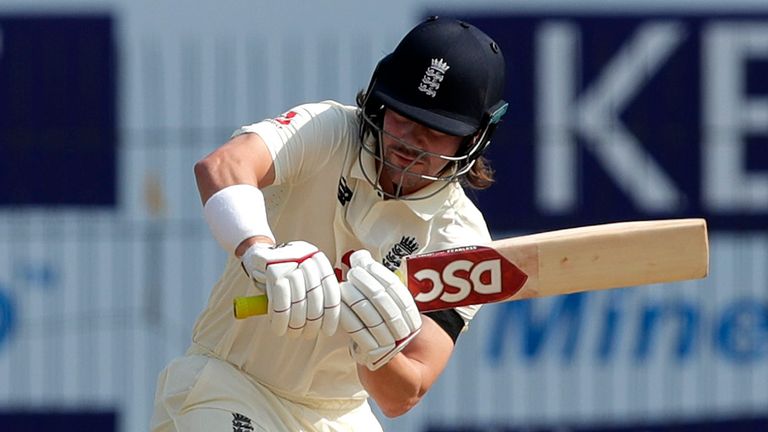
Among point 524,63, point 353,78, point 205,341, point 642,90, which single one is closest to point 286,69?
point 353,78

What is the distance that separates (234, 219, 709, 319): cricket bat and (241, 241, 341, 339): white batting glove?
394mm

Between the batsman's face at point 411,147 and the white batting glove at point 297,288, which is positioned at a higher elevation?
the batsman's face at point 411,147

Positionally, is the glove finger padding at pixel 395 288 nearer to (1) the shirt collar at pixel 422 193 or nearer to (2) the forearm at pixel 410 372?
(2) the forearm at pixel 410 372

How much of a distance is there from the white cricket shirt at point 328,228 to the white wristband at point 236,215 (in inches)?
14.1

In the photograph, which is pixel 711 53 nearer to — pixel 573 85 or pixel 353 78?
pixel 573 85

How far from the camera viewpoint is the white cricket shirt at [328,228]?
14.9 ft

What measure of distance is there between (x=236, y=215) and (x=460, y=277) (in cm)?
57

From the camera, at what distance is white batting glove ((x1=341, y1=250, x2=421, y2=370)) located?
3.95 meters

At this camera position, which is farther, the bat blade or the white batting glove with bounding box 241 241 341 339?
the bat blade

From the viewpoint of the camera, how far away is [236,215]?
409cm

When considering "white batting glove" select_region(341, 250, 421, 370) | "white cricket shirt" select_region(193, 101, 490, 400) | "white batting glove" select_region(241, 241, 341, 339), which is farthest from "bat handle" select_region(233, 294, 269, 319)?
"white cricket shirt" select_region(193, 101, 490, 400)

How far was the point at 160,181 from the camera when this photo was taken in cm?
983

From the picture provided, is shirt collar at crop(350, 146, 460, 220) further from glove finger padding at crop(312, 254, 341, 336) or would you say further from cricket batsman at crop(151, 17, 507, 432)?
glove finger padding at crop(312, 254, 341, 336)


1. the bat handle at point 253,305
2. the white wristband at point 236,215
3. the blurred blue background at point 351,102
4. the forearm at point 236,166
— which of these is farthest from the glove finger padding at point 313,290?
the blurred blue background at point 351,102
